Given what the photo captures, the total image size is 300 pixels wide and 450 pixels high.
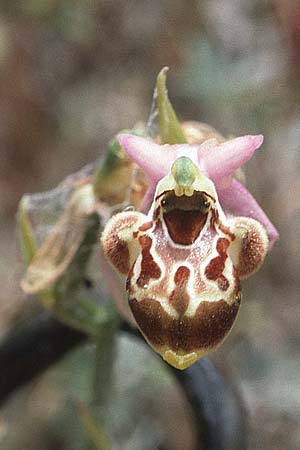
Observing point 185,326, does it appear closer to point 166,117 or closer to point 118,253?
point 118,253

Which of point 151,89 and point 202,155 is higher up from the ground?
point 202,155

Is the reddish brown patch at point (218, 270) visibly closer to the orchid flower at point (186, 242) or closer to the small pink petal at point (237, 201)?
the orchid flower at point (186, 242)

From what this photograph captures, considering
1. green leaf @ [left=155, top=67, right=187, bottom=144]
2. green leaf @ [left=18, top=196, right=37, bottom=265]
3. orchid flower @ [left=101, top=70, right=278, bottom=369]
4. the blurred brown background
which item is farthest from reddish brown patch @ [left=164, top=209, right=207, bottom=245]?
the blurred brown background

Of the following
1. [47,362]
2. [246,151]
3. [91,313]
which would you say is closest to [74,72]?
[47,362]

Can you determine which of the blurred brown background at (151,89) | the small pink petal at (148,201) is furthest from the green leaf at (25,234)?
the blurred brown background at (151,89)

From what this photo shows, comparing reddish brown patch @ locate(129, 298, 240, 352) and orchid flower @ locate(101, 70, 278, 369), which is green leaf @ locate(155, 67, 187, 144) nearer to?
orchid flower @ locate(101, 70, 278, 369)

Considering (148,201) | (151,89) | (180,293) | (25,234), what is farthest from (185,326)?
(151,89)
